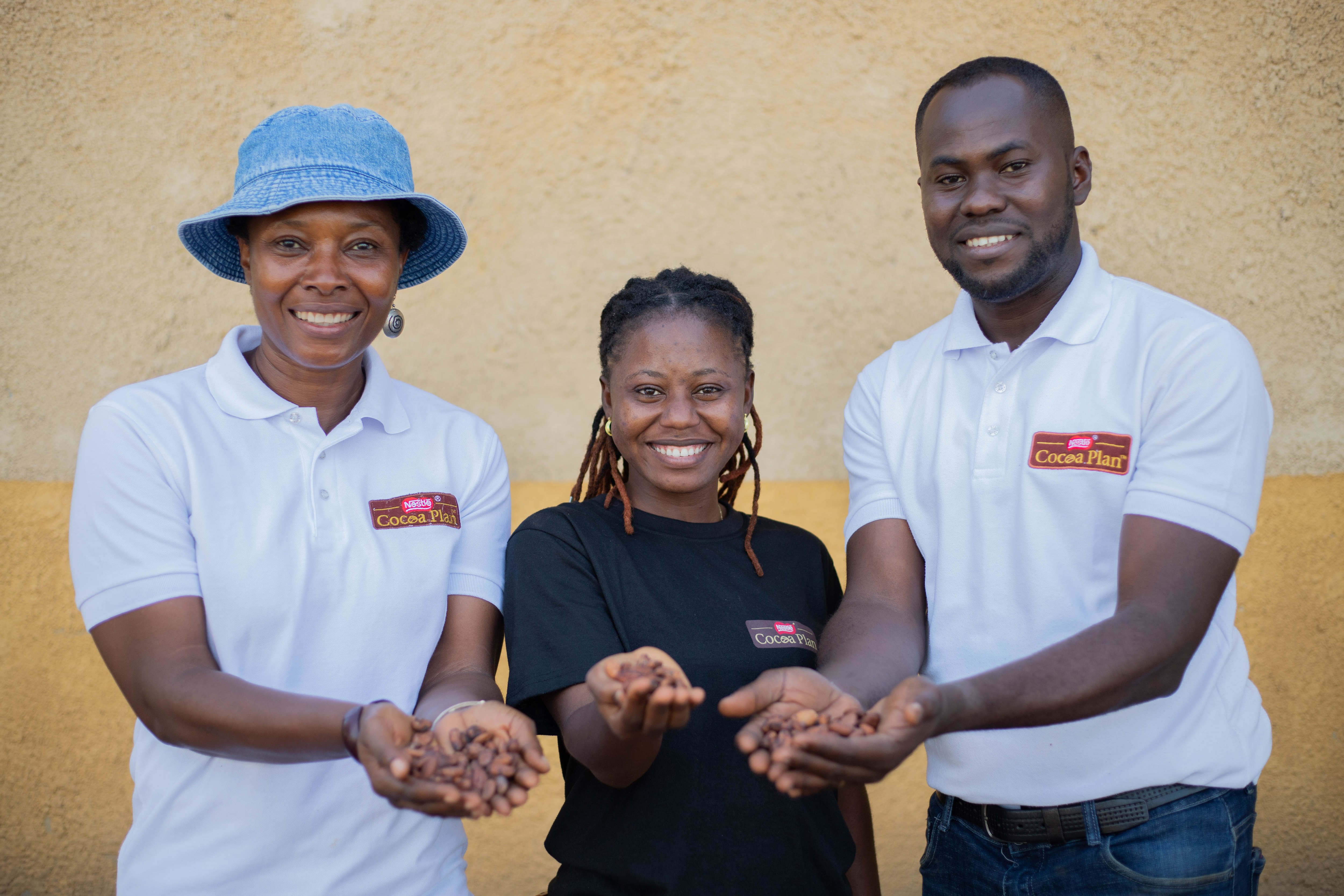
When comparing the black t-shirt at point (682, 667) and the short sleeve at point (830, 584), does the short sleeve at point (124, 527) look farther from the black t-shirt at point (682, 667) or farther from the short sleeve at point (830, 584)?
the short sleeve at point (830, 584)

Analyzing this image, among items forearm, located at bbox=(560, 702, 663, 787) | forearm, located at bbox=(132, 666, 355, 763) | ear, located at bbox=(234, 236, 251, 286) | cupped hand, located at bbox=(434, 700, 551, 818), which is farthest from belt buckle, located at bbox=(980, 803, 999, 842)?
ear, located at bbox=(234, 236, 251, 286)

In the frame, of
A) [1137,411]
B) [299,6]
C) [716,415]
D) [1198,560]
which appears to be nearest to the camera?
[1198,560]

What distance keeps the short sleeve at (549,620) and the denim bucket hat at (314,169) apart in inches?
33.2

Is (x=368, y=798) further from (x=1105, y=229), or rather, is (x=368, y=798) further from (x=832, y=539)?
(x=1105, y=229)

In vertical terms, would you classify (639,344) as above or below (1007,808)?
above

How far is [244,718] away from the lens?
6.12 feet

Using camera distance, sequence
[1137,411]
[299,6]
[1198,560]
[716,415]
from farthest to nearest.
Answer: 1. [299,6]
2. [716,415]
3. [1137,411]
4. [1198,560]

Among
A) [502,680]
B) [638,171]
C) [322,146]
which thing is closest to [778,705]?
[322,146]

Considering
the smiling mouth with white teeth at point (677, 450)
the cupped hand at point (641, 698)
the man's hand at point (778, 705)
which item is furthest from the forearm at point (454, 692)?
the smiling mouth with white teeth at point (677, 450)

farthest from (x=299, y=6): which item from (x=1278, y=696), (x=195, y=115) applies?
(x=1278, y=696)

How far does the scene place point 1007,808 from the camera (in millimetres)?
2211

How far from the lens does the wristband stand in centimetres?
181

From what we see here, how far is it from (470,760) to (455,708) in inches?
8.0

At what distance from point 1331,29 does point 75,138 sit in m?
4.57
